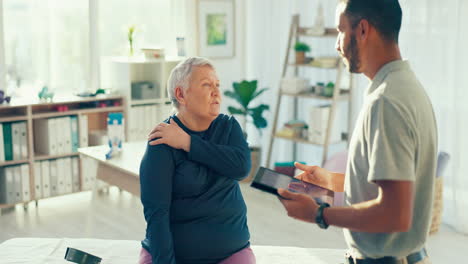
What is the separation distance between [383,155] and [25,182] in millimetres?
3960

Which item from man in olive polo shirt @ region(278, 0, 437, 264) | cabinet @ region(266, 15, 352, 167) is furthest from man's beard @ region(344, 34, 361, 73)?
cabinet @ region(266, 15, 352, 167)

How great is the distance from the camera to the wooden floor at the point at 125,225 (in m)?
4.16

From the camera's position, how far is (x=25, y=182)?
4816 mm

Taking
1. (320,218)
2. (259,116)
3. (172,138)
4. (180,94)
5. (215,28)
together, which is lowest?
(259,116)

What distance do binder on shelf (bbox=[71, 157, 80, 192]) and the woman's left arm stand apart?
2960 mm

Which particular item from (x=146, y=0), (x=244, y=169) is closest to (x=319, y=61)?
(x=146, y=0)

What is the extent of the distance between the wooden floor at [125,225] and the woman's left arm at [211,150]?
5.75 ft

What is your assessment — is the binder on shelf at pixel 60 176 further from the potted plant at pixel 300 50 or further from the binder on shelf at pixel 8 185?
the potted plant at pixel 300 50

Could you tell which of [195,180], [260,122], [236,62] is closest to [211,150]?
[195,180]

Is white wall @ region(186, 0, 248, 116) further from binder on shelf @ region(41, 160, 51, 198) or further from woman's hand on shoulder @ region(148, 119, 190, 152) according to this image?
woman's hand on shoulder @ region(148, 119, 190, 152)

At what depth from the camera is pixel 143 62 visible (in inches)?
201

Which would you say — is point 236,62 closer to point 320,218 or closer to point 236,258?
point 236,258

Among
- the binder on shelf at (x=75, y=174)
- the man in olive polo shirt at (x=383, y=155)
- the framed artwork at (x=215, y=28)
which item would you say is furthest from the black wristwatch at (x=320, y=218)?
the framed artwork at (x=215, y=28)

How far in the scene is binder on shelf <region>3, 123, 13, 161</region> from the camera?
15.4ft
